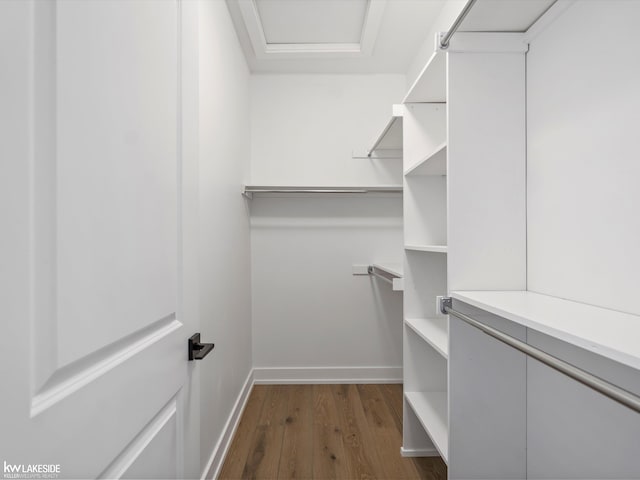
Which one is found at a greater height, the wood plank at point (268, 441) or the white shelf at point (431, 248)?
the white shelf at point (431, 248)

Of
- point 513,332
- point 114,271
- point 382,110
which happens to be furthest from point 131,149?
point 382,110

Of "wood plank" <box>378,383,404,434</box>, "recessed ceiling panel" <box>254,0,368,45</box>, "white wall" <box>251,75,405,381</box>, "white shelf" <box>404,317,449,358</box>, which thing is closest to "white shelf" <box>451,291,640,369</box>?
"white shelf" <box>404,317,449,358</box>

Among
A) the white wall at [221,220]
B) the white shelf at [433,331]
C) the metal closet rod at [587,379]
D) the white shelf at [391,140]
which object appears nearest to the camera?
the metal closet rod at [587,379]

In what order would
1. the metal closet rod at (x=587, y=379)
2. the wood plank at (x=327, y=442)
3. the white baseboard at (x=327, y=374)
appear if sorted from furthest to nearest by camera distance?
the white baseboard at (x=327, y=374)
the wood plank at (x=327, y=442)
the metal closet rod at (x=587, y=379)

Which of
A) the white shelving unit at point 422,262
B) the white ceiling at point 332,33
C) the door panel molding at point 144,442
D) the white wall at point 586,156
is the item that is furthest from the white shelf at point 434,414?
the white ceiling at point 332,33

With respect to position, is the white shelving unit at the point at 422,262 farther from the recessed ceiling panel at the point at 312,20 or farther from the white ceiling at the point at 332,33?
the recessed ceiling panel at the point at 312,20

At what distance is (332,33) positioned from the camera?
2.07 m

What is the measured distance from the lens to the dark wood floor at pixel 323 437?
154 centimetres

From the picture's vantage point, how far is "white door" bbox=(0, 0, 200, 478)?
14.6 inches

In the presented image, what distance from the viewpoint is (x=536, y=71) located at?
3.62 ft

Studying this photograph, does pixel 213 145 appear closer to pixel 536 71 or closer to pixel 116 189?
pixel 116 189

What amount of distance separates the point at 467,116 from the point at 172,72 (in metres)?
0.96

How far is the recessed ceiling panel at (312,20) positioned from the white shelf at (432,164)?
41.0 inches

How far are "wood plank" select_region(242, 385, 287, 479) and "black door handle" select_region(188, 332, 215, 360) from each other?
3.50 ft
